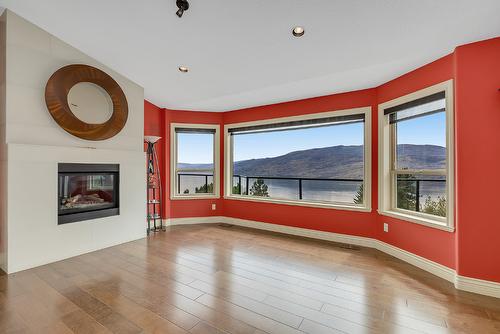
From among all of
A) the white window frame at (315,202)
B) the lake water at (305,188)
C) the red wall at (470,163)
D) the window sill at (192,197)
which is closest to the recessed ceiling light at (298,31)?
the red wall at (470,163)

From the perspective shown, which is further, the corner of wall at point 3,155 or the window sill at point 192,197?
the window sill at point 192,197

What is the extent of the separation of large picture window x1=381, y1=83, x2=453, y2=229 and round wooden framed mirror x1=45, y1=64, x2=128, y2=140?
3.96m

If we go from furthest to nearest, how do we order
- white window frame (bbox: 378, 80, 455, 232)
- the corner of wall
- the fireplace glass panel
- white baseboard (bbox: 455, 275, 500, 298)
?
the fireplace glass panel < the corner of wall < white window frame (bbox: 378, 80, 455, 232) < white baseboard (bbox: 455, 275, 500, 298)

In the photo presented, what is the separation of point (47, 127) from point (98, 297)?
218 cm

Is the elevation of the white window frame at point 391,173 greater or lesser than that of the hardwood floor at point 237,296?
greater

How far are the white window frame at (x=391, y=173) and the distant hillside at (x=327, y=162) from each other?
223 mm

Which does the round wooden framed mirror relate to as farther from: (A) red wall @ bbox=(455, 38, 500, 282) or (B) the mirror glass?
(A) red wall @ bbox=(455, 38, 500, 282)

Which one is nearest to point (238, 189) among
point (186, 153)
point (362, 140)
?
point (186, 153)

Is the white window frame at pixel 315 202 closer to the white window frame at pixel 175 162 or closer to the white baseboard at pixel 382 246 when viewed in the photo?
the white window frame at pixel 175 162

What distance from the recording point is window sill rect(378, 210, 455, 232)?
8.38 feet

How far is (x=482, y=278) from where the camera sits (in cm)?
228

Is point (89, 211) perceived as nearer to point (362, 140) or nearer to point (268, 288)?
point (268, 288)

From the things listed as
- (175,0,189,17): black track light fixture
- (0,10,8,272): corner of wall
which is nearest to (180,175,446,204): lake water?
(0,10,8,272): corner of wall

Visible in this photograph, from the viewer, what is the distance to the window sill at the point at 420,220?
255cm
